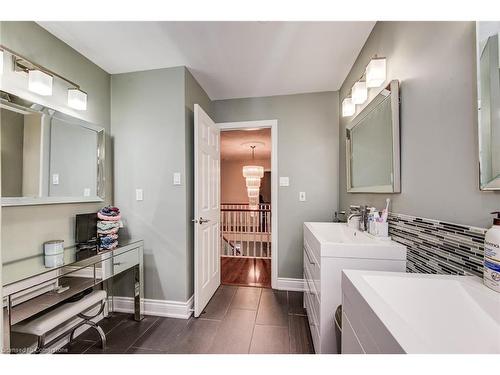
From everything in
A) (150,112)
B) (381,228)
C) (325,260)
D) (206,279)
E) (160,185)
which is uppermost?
(150,112)

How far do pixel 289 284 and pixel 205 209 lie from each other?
140cm

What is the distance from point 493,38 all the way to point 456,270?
2.72 feet

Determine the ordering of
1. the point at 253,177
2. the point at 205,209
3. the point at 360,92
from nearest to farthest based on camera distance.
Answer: the point at 360,92, the point at 205,209, the point at 253,177

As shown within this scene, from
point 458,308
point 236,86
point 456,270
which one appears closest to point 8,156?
point 236,86

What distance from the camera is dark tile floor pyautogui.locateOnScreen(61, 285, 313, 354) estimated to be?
1.52 meters

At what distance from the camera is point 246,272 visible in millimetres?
3031

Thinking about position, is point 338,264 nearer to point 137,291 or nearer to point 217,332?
point 217,332

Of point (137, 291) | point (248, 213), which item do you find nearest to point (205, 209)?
point (137, 291)

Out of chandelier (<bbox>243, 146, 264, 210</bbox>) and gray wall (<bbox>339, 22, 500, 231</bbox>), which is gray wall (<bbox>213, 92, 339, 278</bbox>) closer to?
gray wall (<bbox>339, 22, 500, 231</bbox>)

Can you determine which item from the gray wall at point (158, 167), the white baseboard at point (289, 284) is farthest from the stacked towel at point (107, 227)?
the white baseboard at point (289, 284)

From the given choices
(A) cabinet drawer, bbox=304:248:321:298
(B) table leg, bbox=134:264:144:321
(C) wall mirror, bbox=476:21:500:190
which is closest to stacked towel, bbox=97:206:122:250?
(B) table leg, bbox=134:264:144:321

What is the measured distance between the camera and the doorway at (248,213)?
2588mm

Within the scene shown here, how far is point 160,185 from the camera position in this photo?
197 cm
